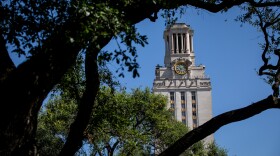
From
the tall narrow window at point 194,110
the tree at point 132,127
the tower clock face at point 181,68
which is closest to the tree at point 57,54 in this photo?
the tree at point 132,127

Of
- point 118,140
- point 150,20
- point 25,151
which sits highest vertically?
point 118,140

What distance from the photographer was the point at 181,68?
403ft

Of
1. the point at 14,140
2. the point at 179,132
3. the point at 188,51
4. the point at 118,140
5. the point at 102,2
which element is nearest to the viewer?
the point at 14,140

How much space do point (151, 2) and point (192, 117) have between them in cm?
10748

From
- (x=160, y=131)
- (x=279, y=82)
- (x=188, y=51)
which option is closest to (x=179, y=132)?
(x=160, y=131)

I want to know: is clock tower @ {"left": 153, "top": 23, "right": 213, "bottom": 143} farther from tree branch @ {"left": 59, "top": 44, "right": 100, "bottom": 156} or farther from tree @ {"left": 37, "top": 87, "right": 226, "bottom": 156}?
tree branch @ {"left": 59, "top": 44, "right": 100, "bottom": 156}

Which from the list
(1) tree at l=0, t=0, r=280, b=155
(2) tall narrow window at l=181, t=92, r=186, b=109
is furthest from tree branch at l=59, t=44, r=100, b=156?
(2) tall narrow window at l=181, t=92, r=186, b=109

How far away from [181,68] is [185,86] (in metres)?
6.62

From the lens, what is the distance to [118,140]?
35125 mm

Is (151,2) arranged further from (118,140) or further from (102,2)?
(118,140)

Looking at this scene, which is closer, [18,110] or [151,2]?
[18,110]

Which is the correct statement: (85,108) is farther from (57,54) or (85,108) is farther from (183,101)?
(183,101)

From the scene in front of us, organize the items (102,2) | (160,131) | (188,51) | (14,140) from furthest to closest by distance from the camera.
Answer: (188,51) < (160,131) < (102,2) < (14,140)

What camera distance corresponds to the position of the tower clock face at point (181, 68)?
121188mm
